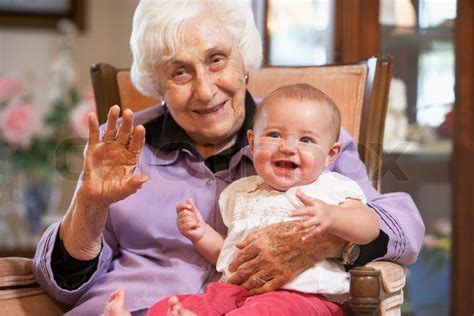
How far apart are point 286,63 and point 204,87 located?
1453mm

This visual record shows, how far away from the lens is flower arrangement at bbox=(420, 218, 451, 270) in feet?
8.34

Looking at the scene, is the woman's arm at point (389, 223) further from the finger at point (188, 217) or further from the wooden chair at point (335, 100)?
the finger at point (188, 217)

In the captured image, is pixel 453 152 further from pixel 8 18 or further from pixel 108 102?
pixel 8 18

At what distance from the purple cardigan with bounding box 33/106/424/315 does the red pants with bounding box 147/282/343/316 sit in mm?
168

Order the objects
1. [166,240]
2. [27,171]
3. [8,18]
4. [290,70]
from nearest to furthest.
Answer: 1. [166,240]
2. [290,70]
3. [27,171]
4. [8,18]

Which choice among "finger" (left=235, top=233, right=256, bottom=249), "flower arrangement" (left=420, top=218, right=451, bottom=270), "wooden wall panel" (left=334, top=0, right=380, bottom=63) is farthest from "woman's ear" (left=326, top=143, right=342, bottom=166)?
"wooden wall panel" (left=334, top=0, right=380, bottom=63)

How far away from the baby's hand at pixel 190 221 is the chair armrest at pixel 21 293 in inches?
14.4

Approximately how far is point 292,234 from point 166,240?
0.37m

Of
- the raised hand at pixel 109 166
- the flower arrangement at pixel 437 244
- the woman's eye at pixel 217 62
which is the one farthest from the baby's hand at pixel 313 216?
the flower arrangement at pixel 437 244

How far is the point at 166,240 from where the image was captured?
5.57 ft

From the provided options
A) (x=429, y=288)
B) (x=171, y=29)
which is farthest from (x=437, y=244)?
(x=171, y=29)

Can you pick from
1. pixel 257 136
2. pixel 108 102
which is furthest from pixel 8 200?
pixel 257 136

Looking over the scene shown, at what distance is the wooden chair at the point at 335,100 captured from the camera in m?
1.58

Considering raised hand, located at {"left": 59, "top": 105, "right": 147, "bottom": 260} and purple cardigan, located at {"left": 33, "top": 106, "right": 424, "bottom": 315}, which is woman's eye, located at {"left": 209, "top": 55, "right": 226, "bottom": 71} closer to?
purple cardigan, located at {"left": 33, "top": 106, "right": 424, "bottom": 315}
